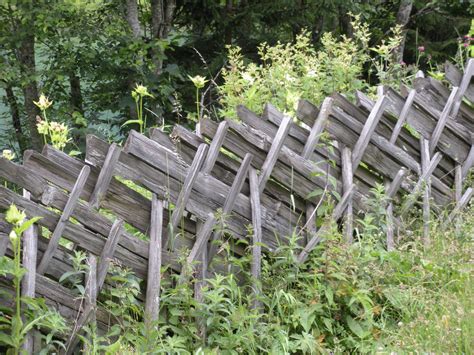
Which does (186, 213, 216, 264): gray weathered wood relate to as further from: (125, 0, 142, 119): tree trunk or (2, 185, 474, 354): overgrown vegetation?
(125, 0, 142, 119): tree trunk

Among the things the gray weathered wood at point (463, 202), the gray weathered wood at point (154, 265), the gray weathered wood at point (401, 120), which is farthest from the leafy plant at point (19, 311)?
the gray weathered wood at point (463, 202)

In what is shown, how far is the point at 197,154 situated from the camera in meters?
3.23

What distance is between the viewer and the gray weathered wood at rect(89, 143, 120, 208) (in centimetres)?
298

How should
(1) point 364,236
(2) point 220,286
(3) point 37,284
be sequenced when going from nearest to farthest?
(3) point 37,284 → (2) point 220,286 → (1) point 364,236

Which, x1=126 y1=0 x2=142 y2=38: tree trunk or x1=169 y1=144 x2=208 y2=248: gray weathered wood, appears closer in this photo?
x1=169 y1=144 x2=208 y2=248: gray weathered wood

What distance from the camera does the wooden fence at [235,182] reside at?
288 centimetres

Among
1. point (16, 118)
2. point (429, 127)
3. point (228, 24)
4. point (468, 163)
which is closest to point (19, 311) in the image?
point (429, 127)

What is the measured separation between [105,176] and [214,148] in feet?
1.83

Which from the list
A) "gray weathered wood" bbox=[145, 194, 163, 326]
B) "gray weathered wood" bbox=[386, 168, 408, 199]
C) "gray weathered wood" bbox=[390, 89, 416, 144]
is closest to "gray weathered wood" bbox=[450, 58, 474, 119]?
"gray weathered wood" bbox=[390, 89, 416, 144]

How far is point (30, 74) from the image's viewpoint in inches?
372

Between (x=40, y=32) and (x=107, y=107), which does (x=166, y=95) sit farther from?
(x=40, y=32)

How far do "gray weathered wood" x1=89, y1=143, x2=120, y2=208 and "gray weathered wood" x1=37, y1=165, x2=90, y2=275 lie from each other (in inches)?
4.2

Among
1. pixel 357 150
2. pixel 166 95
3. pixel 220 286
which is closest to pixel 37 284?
pixel 220 286

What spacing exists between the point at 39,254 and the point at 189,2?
7.83m
